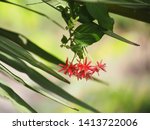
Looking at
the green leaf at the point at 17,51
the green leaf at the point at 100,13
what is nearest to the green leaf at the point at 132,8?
the green leaf at the point at 100,13

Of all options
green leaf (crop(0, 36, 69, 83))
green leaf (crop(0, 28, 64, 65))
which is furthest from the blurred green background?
green leaf (crop(0, 36, 69, 83))

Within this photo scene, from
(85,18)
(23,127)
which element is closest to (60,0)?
(85,18)

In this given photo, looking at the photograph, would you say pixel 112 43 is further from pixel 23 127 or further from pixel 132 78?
pixel 23 127

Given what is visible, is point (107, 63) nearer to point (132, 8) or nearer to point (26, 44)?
point (26, 44)

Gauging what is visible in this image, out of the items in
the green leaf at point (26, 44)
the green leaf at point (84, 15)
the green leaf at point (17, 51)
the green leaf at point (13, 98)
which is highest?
the green leaf at point (26, 44)

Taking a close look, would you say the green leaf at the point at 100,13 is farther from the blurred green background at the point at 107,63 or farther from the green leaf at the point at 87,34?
the blurred green background at the point at 107,63

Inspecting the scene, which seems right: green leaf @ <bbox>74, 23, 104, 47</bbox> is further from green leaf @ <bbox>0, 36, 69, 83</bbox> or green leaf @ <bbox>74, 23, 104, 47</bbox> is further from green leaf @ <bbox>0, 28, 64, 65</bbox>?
green leaf @ <bbox>0, 28, 64, 65</bbox>
